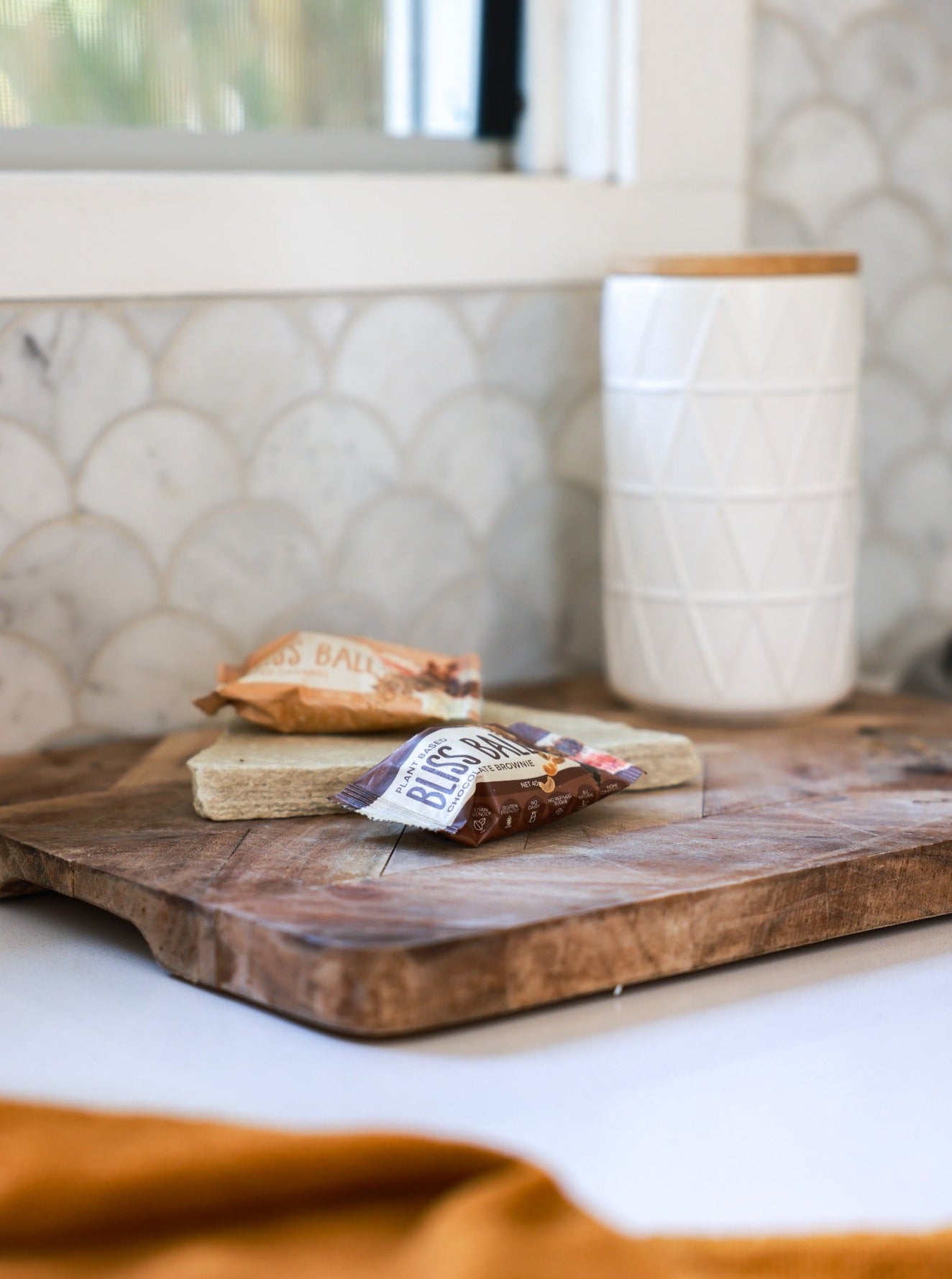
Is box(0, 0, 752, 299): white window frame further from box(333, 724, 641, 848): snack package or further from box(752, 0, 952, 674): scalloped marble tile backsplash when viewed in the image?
box(333, 724, 641, 848): snack package

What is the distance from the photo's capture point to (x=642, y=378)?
3.07 ft

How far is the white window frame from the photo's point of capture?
87cm

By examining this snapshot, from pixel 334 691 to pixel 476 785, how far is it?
16 centimetres

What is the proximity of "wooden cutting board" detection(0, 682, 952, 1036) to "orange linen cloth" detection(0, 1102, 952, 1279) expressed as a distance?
3.9 inches

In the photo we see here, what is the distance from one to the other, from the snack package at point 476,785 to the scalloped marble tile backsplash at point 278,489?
0.26m

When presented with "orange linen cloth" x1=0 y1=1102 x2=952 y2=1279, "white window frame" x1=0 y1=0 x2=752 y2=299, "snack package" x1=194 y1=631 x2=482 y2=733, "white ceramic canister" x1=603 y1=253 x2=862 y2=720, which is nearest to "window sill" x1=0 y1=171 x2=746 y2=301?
"white window frame" x1=0 y1=0 x2=752 y2=299

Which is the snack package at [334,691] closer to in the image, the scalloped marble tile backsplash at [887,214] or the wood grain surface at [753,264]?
the wood grain surface at [753,264]

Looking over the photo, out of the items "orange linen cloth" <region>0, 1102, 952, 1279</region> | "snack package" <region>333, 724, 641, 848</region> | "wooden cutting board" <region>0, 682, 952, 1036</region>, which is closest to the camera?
"orange linen cloth" <region>0, 1102, 952, 1279</region>

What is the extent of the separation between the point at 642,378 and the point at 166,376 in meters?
0.28

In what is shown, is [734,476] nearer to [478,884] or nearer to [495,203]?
[495,203]

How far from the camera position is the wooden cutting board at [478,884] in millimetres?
579

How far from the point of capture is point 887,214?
46.3 inches

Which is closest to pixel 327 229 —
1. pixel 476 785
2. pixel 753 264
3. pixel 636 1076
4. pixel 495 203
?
pixel 495 203

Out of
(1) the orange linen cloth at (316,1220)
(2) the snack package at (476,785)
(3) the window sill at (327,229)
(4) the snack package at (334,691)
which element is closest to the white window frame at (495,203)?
(3) the window sill at (327,229)
